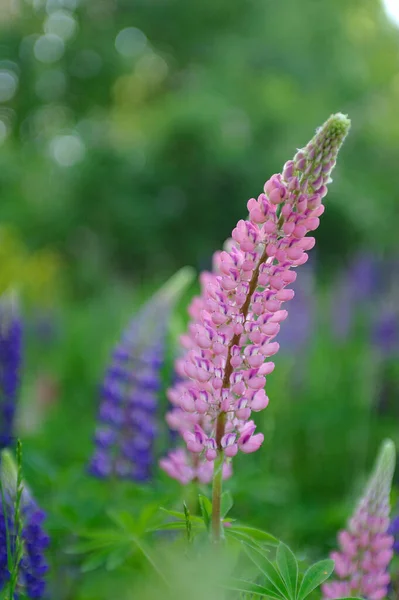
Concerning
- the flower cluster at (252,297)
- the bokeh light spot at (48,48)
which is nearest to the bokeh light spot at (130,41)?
the bokeh light spot at (48,48)

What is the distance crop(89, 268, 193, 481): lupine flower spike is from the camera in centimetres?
206

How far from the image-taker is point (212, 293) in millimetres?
1121

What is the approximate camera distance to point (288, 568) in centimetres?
111

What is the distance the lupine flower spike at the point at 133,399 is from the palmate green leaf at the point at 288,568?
37.9 inches

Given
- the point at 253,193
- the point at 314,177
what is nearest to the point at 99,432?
the point at 314,177

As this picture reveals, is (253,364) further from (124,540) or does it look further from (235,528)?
(124,540)

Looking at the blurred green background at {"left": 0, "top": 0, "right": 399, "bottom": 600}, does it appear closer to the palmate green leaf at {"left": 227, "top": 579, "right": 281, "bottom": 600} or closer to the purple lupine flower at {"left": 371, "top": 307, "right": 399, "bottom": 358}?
the purple lupine flower at {"left": 371, "top": 307, "right": 399, "bottom": 358}

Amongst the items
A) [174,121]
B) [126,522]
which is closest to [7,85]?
[174,121]

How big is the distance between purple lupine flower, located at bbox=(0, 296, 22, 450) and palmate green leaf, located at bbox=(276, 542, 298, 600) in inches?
46.5

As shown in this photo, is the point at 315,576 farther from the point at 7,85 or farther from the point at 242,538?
the point at 7,85

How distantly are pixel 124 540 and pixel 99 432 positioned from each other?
0.73m

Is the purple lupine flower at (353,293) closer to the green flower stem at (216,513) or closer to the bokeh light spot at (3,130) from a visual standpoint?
the green flower stem at (216,513)

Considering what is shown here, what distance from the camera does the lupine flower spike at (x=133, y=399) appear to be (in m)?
2.06


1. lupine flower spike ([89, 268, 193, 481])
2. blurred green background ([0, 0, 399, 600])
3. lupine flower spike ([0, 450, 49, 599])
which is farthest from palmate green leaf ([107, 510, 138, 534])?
blurred green background ([0, 0, 399, 600])
